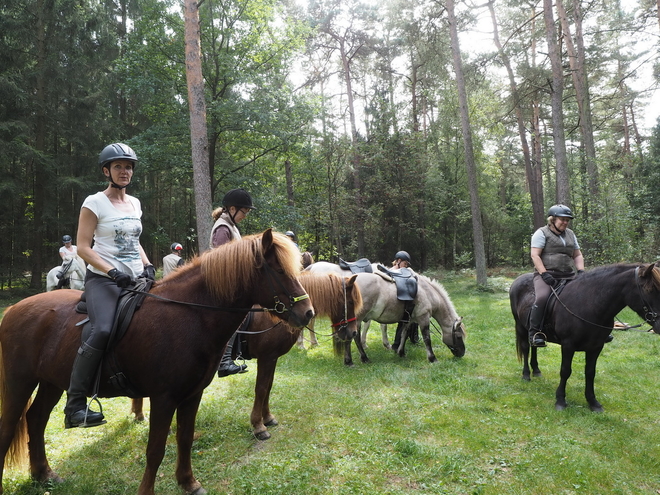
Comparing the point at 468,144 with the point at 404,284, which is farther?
the point at 468,144

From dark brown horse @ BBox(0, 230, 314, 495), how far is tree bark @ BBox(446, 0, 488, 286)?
45.0ft

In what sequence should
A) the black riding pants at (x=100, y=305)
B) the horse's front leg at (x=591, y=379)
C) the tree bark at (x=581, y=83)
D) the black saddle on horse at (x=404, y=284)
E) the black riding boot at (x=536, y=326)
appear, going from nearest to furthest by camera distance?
the black riding pants at (x=100, y=305) → the horse's front leg at (x=591, y=379) → the black riding boot at (x=536, y=326) → the black saddle on horse at (x=404, y=284) → the tree bark at (x=581, y=83)

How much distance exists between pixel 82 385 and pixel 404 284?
5.93m

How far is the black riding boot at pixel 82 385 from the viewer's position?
2.54m

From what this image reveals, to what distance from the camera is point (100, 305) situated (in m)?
2.61

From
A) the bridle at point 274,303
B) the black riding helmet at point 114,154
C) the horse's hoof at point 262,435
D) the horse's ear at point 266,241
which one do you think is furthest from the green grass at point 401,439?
the black riding helmet at point 114,154

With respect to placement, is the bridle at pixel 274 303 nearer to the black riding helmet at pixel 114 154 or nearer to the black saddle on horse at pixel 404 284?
the black riding helmet at pixel 114 154

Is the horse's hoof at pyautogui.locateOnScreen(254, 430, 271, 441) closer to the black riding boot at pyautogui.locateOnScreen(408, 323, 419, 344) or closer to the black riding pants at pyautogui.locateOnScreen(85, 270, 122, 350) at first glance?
the black riding pants at pyautogui.locateOnScreen(85, 270, 122, 350)

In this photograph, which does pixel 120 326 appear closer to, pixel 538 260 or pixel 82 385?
pixel 82 385

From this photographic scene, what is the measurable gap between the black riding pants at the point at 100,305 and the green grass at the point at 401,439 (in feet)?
5.22

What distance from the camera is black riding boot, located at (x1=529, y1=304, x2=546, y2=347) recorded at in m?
5.43

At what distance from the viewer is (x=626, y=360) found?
713cm

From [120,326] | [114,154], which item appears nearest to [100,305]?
[120,326]

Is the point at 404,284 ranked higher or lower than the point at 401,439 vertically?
higher
